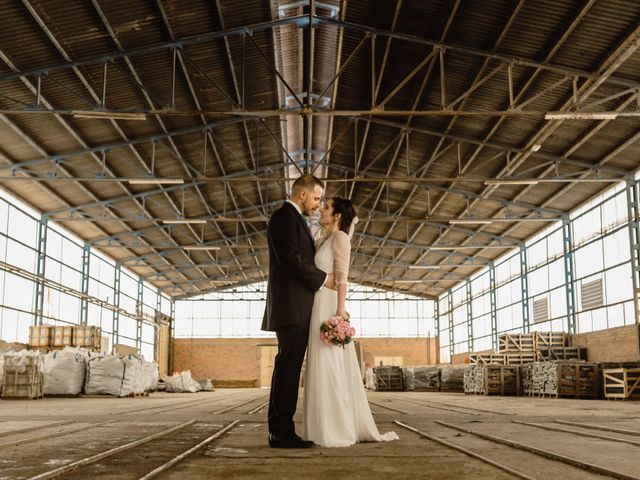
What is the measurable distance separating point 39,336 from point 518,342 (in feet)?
62.4

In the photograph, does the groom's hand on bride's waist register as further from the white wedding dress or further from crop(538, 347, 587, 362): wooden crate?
crop(538, 347, 587, 362): wooden crate

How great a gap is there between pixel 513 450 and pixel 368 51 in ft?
49.4

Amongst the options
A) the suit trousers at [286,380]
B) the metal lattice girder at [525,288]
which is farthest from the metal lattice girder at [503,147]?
the suit trousers at [286,380]

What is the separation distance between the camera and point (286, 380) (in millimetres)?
5113

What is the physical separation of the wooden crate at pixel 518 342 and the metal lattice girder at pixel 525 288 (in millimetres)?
4738

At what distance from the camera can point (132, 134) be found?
2188 cm

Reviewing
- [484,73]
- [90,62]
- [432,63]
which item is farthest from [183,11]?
[484,73]

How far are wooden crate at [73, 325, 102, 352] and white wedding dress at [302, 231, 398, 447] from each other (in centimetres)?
2152

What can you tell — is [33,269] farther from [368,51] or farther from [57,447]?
[57,447]

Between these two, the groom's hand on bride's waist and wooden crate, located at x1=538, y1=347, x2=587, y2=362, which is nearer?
the groom's hand on bride's waist

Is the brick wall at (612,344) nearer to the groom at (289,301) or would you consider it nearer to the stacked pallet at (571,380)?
the stacked pallet at (571,380)

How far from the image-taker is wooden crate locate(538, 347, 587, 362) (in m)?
26.8

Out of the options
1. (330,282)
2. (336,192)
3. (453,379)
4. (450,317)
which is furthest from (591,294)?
(330,282)

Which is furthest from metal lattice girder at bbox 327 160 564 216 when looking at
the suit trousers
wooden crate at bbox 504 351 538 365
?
the suit trousers
